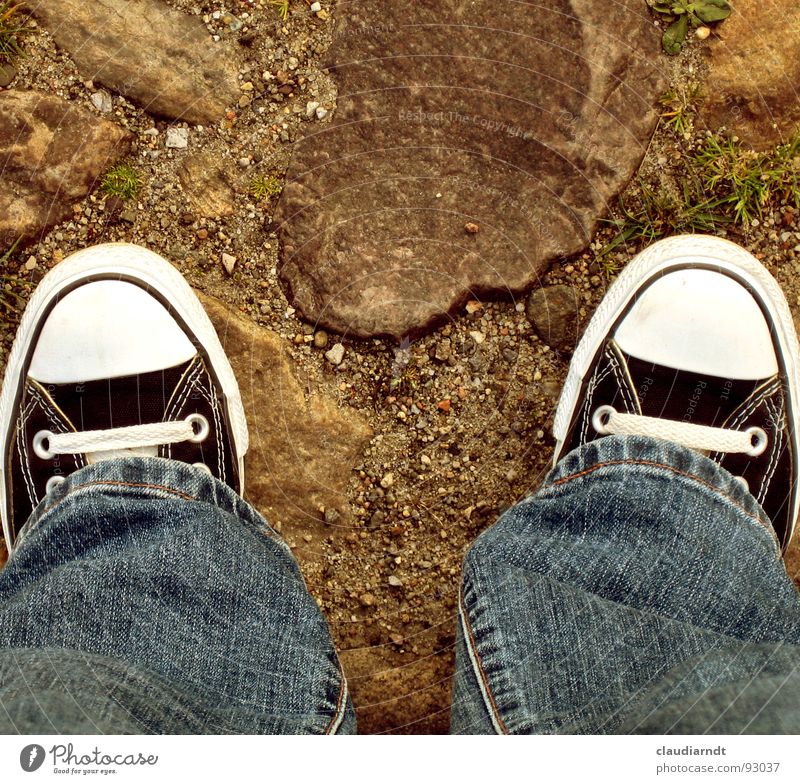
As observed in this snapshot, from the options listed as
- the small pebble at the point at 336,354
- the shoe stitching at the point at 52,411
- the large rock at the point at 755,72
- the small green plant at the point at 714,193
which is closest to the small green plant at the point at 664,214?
the small green plant at the point at 714,193

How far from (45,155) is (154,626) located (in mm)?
663

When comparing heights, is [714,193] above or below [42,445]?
above

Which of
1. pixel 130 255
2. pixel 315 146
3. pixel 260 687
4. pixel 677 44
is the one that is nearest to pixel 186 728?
pixel 260 687

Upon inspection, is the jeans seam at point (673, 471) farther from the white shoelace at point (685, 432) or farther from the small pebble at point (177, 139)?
the small pebble at point (177, 139)

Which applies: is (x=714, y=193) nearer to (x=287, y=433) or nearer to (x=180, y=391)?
(x=287, y=433)

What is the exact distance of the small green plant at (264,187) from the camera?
990mm

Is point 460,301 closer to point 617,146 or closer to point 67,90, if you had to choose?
point 617,146

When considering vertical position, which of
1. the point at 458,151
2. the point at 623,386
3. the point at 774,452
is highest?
the point at 458,151

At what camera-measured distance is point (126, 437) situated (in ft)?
3.15

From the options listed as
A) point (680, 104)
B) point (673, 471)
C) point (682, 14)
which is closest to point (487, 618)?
point (673, 471)

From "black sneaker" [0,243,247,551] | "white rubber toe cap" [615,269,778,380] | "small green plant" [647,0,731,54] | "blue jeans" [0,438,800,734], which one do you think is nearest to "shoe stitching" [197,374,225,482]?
"black sneaker" [0,243,247,551]

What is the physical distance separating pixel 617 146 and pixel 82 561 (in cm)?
87

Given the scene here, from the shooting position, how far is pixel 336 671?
0.83 m

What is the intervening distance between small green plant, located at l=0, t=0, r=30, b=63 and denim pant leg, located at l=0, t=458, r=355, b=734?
1.98ft
